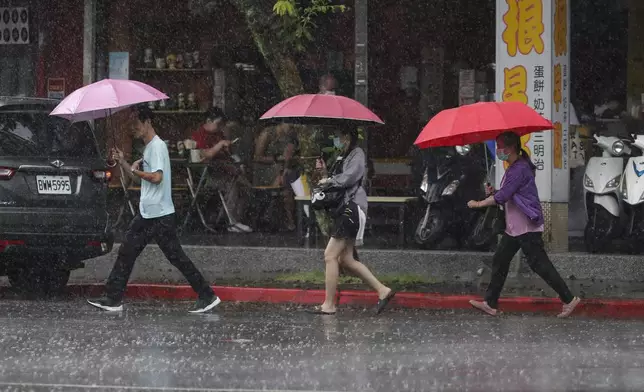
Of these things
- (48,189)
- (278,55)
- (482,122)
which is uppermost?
(278,55)

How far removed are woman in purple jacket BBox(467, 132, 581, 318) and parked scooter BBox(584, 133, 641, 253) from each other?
2945 mm

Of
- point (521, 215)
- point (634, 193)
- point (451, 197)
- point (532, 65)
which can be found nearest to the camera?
point (521, 215)

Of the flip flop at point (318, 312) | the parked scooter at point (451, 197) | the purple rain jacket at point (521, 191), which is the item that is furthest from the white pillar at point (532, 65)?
the flip flop at point (318, 312)

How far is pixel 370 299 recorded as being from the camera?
42.2ft

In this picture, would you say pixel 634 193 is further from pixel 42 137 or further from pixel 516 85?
pixel 42 137

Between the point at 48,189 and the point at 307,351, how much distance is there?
389 cm

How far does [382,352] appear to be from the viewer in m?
9.61

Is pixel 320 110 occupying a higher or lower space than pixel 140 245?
higher

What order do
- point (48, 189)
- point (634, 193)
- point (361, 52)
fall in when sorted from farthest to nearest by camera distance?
1. point (361, 52)
2. point (634, 193)
3. point (48, 189)

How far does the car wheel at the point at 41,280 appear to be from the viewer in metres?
13.4

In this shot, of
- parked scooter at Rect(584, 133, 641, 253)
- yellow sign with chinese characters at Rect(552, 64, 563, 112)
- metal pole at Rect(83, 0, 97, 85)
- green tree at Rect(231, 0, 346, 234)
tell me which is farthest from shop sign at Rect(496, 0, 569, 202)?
metal pole at Rect(83, 0, 97, 85)

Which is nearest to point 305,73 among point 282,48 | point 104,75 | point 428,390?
point 104,75

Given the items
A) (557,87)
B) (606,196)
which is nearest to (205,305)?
(557,87)

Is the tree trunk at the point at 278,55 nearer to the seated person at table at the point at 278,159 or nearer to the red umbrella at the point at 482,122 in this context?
the red umbrella at the point at 482,122
